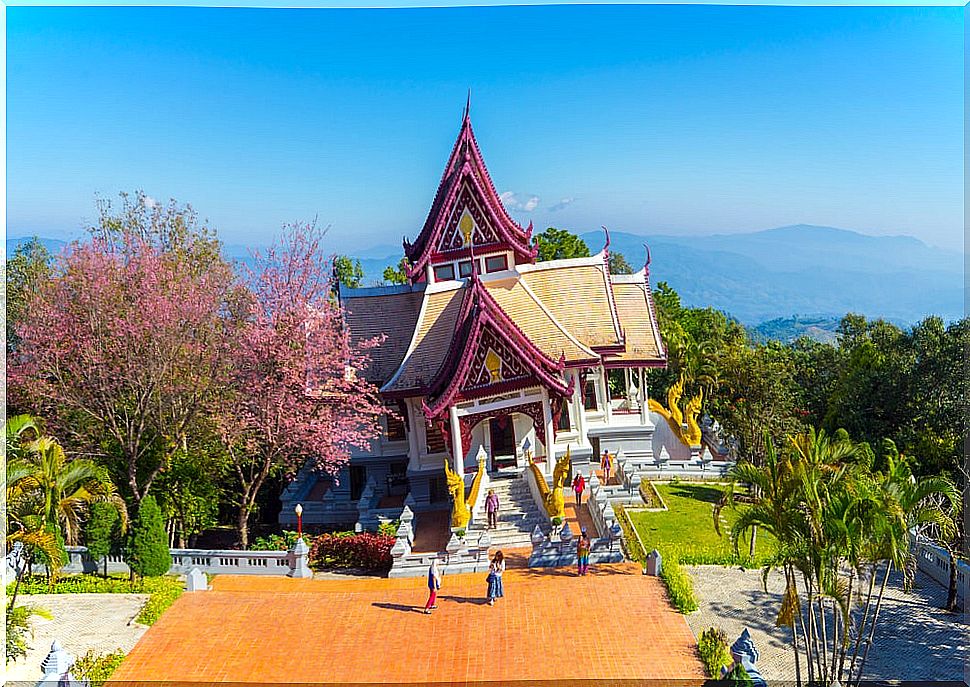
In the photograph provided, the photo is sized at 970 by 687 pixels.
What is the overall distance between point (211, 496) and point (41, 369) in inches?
161

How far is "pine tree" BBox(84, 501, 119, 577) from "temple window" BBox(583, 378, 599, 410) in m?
11.4

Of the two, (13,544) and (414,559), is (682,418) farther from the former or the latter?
(13,544)

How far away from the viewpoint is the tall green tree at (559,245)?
33.8 metres

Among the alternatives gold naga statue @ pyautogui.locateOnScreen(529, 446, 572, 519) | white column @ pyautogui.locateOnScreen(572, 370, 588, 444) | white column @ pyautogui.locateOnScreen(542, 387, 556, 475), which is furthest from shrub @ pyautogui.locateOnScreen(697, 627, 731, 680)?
white column @ pyautogui.locateOnScreen(572, 370, 588, 444)

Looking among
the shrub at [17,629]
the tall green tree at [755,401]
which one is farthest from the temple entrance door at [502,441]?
the shrub at [17,629]

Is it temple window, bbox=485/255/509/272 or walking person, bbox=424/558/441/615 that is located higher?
temple window, bbox=485/255/509/272

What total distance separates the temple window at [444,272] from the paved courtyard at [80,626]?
9928 millimetres

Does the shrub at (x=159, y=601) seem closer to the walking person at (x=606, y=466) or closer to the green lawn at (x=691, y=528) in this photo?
the green lawn at (x=691, y=528)

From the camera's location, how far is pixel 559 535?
14.2 meters

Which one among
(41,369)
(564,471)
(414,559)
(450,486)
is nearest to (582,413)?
(564,471)

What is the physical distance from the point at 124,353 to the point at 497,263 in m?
8.99

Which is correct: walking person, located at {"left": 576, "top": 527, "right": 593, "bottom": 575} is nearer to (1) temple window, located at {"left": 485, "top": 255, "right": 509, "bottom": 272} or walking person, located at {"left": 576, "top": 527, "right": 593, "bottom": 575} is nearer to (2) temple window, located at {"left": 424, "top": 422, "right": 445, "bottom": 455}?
(2) temple window, located at {"left": 424, "top": 422, "right": 445, "bottom": 455}

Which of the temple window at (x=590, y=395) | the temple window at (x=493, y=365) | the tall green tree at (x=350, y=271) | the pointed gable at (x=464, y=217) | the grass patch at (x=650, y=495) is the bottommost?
the grass patch at (x=650, y=495)

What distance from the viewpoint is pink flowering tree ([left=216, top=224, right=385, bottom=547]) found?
615 inches
